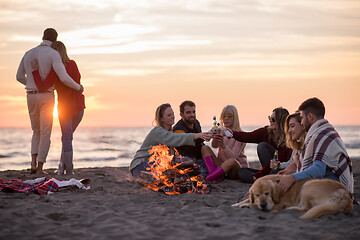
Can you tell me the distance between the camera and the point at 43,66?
859 cm

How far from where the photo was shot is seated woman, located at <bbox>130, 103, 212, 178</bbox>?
23.1 feet

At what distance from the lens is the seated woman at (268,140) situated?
7.43 meters

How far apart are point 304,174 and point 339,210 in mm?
592

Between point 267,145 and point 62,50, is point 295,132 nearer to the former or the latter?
point 267,145

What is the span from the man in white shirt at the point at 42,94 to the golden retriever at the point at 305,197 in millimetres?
4763

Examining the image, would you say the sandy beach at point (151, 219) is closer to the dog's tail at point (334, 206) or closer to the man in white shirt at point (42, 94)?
the dog's tail at point (334, 206)

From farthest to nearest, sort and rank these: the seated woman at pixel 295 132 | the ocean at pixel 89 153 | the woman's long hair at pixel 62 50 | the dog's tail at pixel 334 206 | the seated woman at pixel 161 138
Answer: the ocean at pixel 89 153
the woman's long hair at pixel 62 50
the seated woman at pixel 161 138
the seated woman at pixel 295 132
the dog's tail at pixel 334 206

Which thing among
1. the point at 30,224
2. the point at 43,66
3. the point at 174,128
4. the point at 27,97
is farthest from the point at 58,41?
the point at 30,224

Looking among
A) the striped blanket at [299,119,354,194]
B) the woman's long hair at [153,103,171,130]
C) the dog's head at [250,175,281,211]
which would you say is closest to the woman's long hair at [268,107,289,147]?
the woman's long hair at [153,103,171,130]

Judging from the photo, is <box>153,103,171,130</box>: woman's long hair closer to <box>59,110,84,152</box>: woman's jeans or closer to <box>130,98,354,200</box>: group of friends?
<box>130,98,354,200</box>: group of friends

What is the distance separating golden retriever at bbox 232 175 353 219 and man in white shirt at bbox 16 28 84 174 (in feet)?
15.6

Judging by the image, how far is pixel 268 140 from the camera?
7961mm

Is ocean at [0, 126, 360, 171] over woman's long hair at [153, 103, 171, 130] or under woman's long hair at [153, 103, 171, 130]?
under

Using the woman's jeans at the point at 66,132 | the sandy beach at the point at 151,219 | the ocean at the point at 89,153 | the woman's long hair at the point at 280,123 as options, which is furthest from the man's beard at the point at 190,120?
the woman's jeans at the point at 66,132
